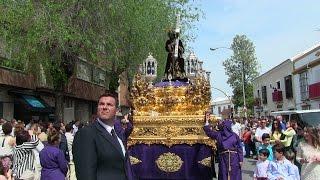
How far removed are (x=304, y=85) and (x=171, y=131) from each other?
103 feet

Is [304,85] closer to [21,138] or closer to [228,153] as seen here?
[228,153]

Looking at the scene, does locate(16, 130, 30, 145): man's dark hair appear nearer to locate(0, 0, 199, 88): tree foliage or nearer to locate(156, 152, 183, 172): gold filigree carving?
locate(156, 152, 183, 172): gold filigree carving

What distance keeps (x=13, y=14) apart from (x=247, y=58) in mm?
42839

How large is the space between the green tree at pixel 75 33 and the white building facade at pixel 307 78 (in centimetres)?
1414

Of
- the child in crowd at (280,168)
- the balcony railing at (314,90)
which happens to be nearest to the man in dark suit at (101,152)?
the child in crowd at (280,168)

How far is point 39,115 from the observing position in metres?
29.2

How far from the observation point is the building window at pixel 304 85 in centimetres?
3806

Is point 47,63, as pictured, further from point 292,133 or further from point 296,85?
point 296,85

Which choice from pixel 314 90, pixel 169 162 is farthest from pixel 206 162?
pixel 314 90

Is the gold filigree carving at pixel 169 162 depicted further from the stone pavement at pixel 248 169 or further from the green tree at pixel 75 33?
the green tree at pixel 75 33

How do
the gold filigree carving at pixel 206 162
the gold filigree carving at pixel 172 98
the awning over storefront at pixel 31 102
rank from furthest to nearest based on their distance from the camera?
1. the awning over storefront at pixel 31 102
2. the gold filigree carving at pixel 172 98
3. the gold filigree carving at pixel 206 162

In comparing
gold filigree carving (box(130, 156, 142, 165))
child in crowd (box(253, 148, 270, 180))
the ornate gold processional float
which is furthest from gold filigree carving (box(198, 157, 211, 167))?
gold filigree carving (box(130, 156, 142, 165))

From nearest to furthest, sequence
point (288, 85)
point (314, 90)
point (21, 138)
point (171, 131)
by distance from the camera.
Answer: point (21, 138) < point (171, 131) < point (314, 90) < point (288, 85)

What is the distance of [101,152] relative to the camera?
411 cm
